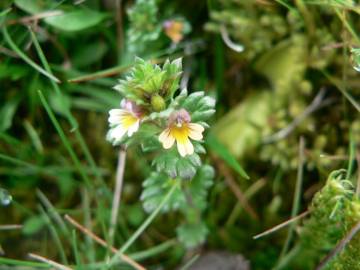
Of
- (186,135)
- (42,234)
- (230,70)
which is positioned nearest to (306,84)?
(230,70)

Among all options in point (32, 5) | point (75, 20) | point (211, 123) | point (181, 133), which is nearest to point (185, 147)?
point (181, 133)

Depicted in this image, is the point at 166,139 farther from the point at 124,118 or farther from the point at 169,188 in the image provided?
the point at 169,188

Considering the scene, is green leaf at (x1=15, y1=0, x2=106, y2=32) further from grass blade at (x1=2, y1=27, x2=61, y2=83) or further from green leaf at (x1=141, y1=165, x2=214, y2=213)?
green leaf at (x1=141, y1=165, x2=214, y2=213)

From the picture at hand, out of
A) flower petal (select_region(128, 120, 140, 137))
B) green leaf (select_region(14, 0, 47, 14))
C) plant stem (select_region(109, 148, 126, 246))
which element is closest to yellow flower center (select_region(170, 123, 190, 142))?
flower petal (select_region(128, 120, 140, 137))

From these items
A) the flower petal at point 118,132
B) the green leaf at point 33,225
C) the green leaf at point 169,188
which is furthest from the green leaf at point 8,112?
the flower petal at point 118,132

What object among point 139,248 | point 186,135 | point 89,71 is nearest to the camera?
point 186,135

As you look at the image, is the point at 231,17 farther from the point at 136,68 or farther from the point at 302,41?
the point at 136,68
